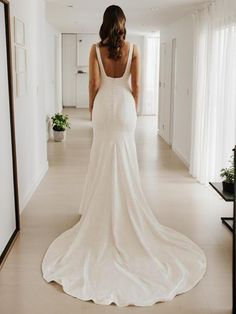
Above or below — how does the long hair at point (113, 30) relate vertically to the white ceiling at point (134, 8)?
below

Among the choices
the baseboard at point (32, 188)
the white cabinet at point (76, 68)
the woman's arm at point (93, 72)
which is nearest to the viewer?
the woman's arm at point (93, 72)

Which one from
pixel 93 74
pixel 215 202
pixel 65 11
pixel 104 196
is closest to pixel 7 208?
pixel 104 196

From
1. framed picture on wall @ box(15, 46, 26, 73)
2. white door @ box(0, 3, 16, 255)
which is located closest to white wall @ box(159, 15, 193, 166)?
framed picture on wall @ box(15, 46, 26, 73)

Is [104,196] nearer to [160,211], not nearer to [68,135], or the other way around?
[160,211]

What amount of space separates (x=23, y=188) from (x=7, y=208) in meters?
1.05

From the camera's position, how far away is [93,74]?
3.15 metres

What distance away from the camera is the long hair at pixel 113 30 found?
299 cm

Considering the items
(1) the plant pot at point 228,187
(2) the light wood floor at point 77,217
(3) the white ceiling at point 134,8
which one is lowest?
(2) the light wood floor at point 77,217

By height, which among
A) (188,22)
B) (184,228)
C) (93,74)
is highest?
(188,22)

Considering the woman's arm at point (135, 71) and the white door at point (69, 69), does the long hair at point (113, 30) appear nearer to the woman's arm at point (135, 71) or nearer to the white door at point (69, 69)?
the woman's arm at point (135, 71)

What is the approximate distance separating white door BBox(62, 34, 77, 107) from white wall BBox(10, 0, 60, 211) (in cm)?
921

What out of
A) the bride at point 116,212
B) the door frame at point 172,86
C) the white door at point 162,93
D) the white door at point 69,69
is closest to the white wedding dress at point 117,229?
the bride at point 116,212

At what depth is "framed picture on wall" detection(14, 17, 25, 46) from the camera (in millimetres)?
3970

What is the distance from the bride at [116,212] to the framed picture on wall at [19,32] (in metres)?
1.20
